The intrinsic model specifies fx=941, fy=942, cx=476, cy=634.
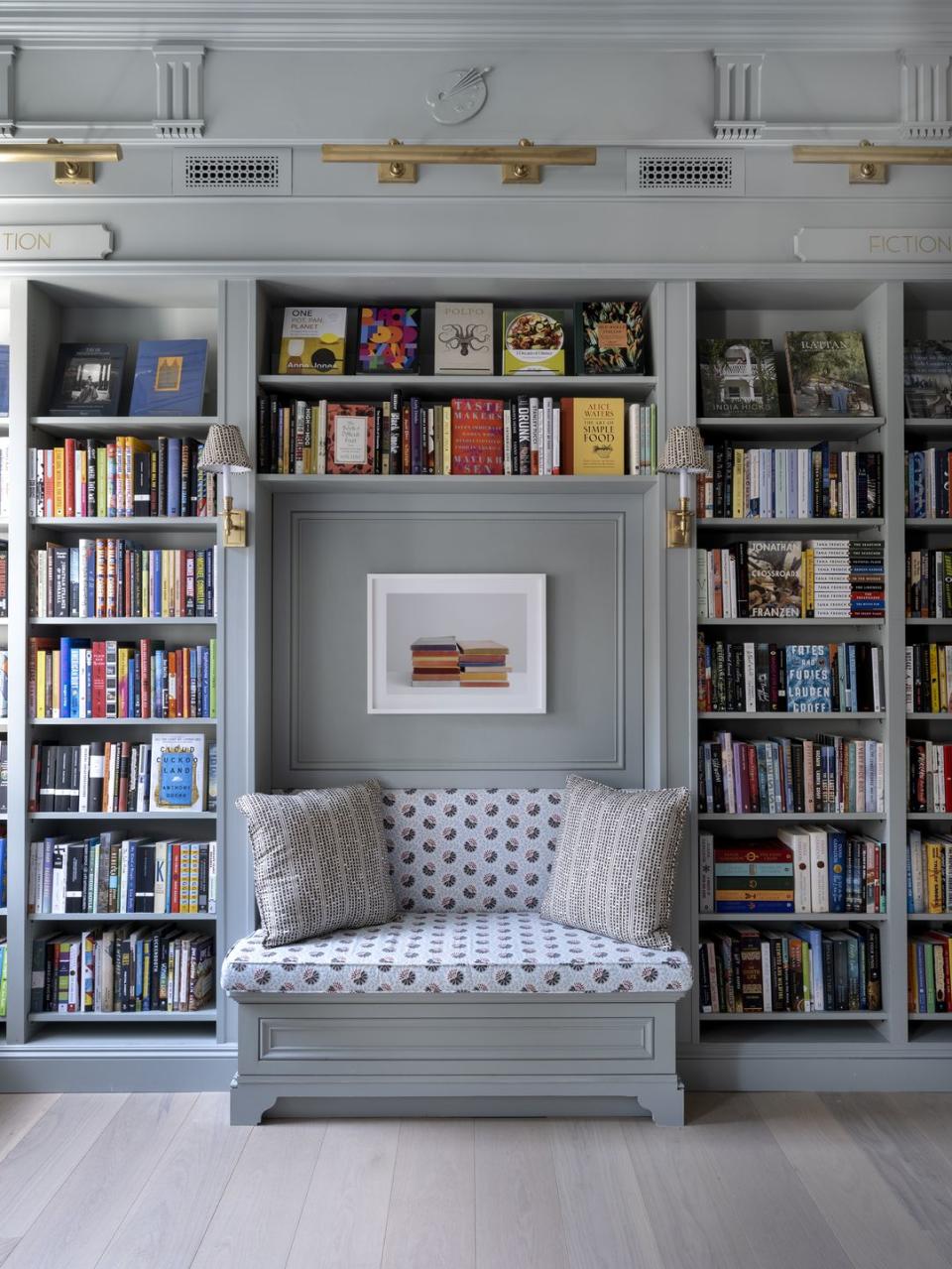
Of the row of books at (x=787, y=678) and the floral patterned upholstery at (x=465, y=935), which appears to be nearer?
the floral patterned upholstery at (x=465, y=935)

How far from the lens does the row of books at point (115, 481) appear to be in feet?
9.95

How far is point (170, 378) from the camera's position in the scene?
314cm

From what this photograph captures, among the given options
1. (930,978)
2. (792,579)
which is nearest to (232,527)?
(792,579)

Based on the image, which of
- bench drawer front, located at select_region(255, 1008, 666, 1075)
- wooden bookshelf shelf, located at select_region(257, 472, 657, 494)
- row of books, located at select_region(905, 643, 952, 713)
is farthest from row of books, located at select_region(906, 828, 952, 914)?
wooden bookshelf shelf, located at select_region(257, 472, 657, 494)

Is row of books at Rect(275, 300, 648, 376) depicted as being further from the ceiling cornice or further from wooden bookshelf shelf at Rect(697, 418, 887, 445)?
the ceiling cornice

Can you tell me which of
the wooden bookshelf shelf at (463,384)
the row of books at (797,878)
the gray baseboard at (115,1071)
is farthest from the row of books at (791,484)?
the gray baseboard at (115,1071)

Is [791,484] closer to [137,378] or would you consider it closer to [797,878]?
[797,878]

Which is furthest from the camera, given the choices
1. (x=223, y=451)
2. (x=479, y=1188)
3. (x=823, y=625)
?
(x=823, y=625)

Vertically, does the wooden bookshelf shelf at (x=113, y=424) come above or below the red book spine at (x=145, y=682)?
above

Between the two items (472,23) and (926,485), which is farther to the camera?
(926,485)

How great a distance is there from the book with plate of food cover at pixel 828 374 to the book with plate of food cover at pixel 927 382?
152mm

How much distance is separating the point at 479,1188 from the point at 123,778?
63.8 inches

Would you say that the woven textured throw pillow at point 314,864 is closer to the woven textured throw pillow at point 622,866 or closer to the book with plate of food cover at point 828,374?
the woven textured throw pillow at point 622,866

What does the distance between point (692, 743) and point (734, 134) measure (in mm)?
1919
